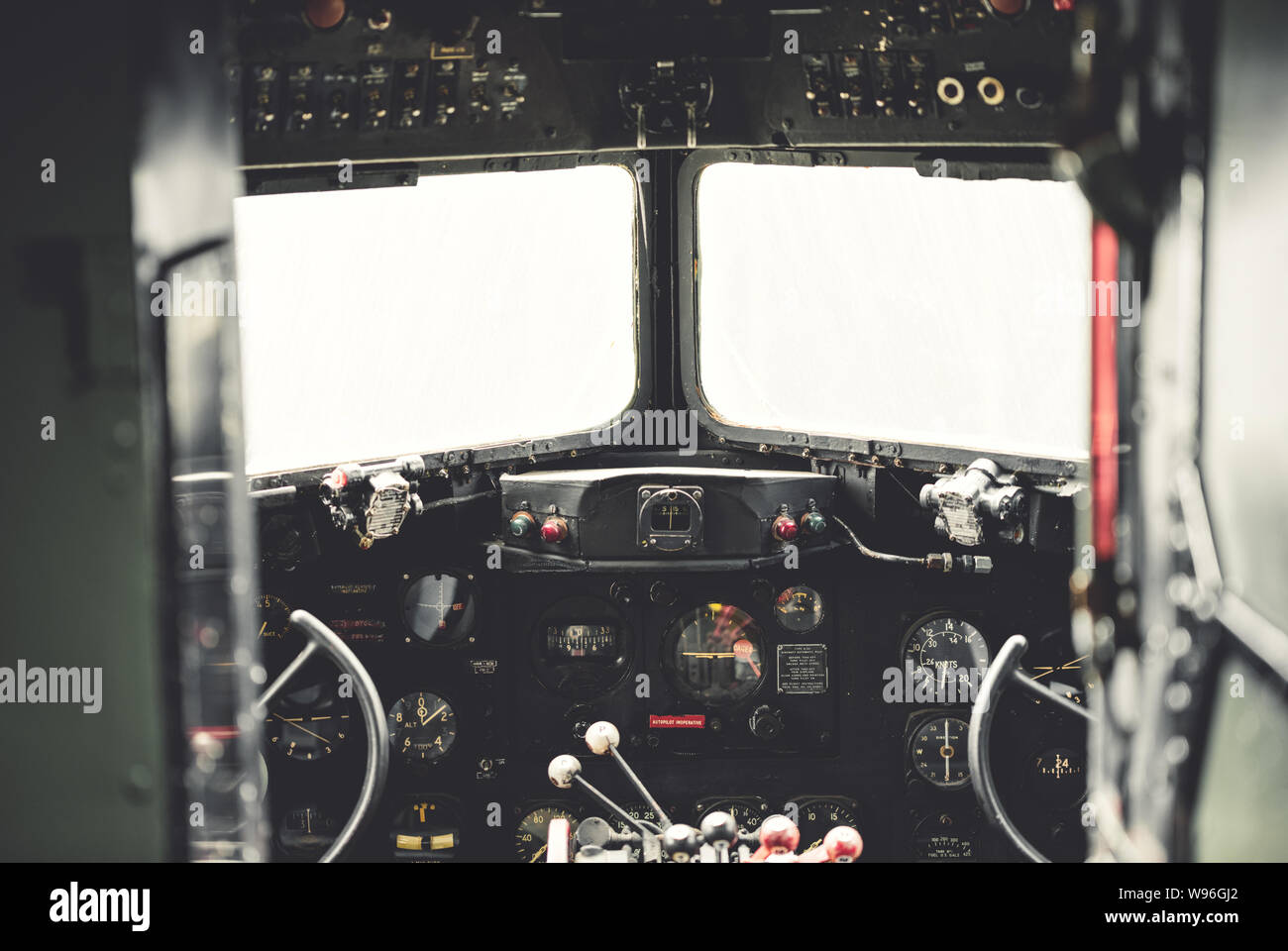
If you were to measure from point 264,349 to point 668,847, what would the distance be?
1653 millimetres

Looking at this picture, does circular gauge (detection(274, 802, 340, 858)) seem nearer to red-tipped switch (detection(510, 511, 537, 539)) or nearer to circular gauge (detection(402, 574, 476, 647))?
circular gauge (detection(402, 574, 476, 647))

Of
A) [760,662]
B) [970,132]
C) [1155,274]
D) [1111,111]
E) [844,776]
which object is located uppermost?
[970,132]

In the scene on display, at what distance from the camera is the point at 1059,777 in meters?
3.01

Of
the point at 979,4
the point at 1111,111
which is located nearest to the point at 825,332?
the point at 979,4

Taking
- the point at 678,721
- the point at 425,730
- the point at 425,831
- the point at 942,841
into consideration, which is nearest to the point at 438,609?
the point at 425,730

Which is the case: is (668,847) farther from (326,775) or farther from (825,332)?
(825,332)

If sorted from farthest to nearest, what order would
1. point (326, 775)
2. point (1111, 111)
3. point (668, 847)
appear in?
point (326, 775) → point (668, 847) → point (1111, 111)

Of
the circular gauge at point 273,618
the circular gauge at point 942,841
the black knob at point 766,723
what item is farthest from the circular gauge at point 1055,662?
the circular gauge at point 273,618

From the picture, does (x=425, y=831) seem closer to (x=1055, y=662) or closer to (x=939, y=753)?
(x=939, y=753)

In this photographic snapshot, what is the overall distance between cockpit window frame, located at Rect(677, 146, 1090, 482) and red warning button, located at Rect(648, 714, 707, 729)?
0.73 meters

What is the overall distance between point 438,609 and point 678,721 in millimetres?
695

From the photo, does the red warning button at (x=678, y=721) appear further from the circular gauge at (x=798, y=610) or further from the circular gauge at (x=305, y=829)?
the circular gauge at (x=305, y=829)

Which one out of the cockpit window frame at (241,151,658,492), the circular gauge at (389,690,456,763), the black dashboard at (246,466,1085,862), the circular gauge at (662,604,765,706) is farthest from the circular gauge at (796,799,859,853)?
the cockpit window frame at (241,151,658,492)

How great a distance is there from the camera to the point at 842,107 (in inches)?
113
